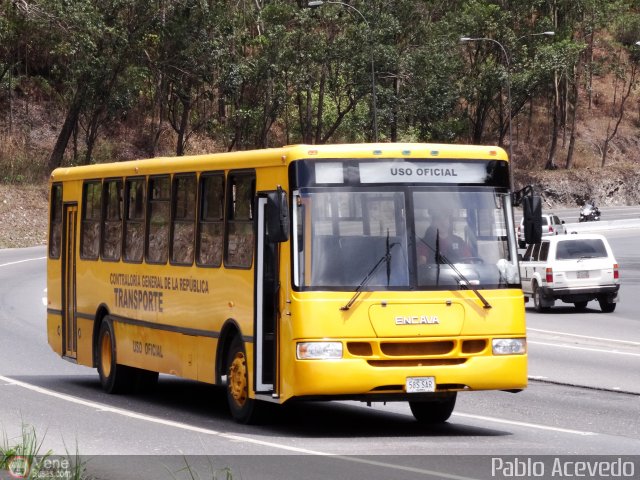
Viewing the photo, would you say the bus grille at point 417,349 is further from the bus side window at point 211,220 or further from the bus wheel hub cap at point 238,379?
the bus side window at point 211,220

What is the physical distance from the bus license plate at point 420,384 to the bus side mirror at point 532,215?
1.66 metres

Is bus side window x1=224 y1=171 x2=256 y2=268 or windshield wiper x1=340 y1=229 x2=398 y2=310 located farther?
bus side window x1=224 y1=171 x2=256 y2=268

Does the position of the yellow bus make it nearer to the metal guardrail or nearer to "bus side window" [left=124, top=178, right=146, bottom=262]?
"bus side window" [left=124, top=178, right=146, bottom=262]

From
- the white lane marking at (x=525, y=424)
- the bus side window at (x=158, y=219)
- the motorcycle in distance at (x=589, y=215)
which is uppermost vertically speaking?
the motorcycle in distance at (x=589, y=215)

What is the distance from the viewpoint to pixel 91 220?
17.9 meters

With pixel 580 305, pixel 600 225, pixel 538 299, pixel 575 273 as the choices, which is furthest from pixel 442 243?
pixel 600 225

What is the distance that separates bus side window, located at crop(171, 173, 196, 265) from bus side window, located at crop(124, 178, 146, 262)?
1.02 metres

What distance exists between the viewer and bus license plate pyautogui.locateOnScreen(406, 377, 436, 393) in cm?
1216

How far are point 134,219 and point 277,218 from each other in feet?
15.2

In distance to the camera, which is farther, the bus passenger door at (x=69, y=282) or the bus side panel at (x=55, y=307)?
the bus side panel at (x=55, y=307)

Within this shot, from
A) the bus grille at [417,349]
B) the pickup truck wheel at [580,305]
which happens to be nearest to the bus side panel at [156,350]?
the bus grille at [417,349]

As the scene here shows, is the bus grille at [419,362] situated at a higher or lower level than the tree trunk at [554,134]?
lower

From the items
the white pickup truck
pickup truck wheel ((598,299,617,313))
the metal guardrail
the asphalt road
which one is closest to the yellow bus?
the asphalt road

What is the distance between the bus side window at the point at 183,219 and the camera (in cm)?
1474
